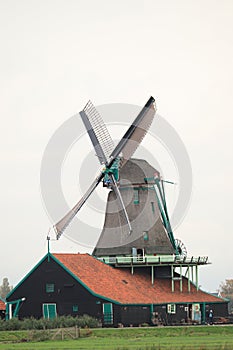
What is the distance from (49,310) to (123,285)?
523 cm

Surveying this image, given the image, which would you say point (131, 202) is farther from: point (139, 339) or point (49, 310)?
point (139, 339)

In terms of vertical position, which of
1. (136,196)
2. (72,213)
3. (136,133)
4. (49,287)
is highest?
(136,133)

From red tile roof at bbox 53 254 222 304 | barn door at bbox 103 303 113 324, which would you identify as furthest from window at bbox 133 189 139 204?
barn door at bbox 103 303 113 324

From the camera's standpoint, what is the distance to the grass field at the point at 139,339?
41.3 metres

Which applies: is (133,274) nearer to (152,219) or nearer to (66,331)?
(152,219)

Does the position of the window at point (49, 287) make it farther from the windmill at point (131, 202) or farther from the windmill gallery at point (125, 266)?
the windmill at point (131, 202)

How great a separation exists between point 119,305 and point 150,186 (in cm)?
1071

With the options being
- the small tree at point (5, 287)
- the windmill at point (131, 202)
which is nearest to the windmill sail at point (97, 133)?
the windmill at point (131, 202)

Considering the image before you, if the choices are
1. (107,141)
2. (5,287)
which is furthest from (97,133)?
(5,287)

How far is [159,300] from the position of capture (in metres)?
62.7

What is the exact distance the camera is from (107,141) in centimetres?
6794

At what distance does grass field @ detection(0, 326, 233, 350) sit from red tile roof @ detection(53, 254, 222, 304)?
319 inches

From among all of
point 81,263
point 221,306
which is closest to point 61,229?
point 81,263

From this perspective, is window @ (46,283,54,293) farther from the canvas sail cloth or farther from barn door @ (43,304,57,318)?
the canvas sail cloth
